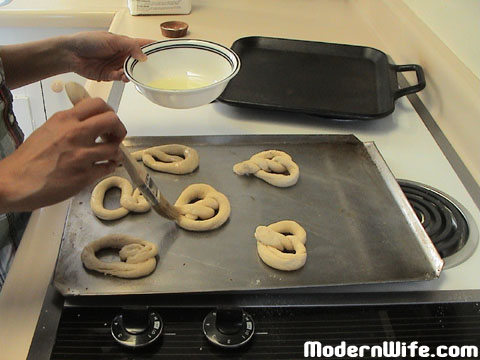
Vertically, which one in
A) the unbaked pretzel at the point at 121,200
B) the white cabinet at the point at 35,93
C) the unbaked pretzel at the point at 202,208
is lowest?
the white cabinet at the point at 35,93

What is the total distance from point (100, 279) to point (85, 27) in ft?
3.44

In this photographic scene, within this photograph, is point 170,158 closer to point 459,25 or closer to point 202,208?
point 202,208

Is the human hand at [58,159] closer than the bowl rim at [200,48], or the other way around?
the human hand at [58,159]

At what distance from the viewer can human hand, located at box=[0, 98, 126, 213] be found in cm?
54

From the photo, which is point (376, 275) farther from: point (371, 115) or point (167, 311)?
point (371, 115)

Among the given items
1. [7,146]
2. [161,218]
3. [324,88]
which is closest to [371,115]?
[324,88]

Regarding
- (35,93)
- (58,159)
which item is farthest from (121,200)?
(35,93)

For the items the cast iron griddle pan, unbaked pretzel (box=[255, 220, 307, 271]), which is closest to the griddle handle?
the cast iron griddle pan

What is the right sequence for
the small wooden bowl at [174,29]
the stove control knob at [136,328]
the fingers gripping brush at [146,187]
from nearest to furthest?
the stove control knob at [136,328] < the fingers gripping brush at [146,187] < the small wooden bowl at [174,29]

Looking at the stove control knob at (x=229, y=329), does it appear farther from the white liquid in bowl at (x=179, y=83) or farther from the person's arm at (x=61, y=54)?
the person's arm at (x=61, y=54)

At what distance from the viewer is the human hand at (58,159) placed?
543 millimetres

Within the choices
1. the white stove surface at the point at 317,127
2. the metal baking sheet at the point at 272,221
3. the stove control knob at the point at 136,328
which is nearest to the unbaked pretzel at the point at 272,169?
the metal baking sheet at the point at 272,221

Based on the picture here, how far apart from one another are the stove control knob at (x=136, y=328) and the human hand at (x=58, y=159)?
16cm

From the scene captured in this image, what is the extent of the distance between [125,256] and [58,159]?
0.16 metres
